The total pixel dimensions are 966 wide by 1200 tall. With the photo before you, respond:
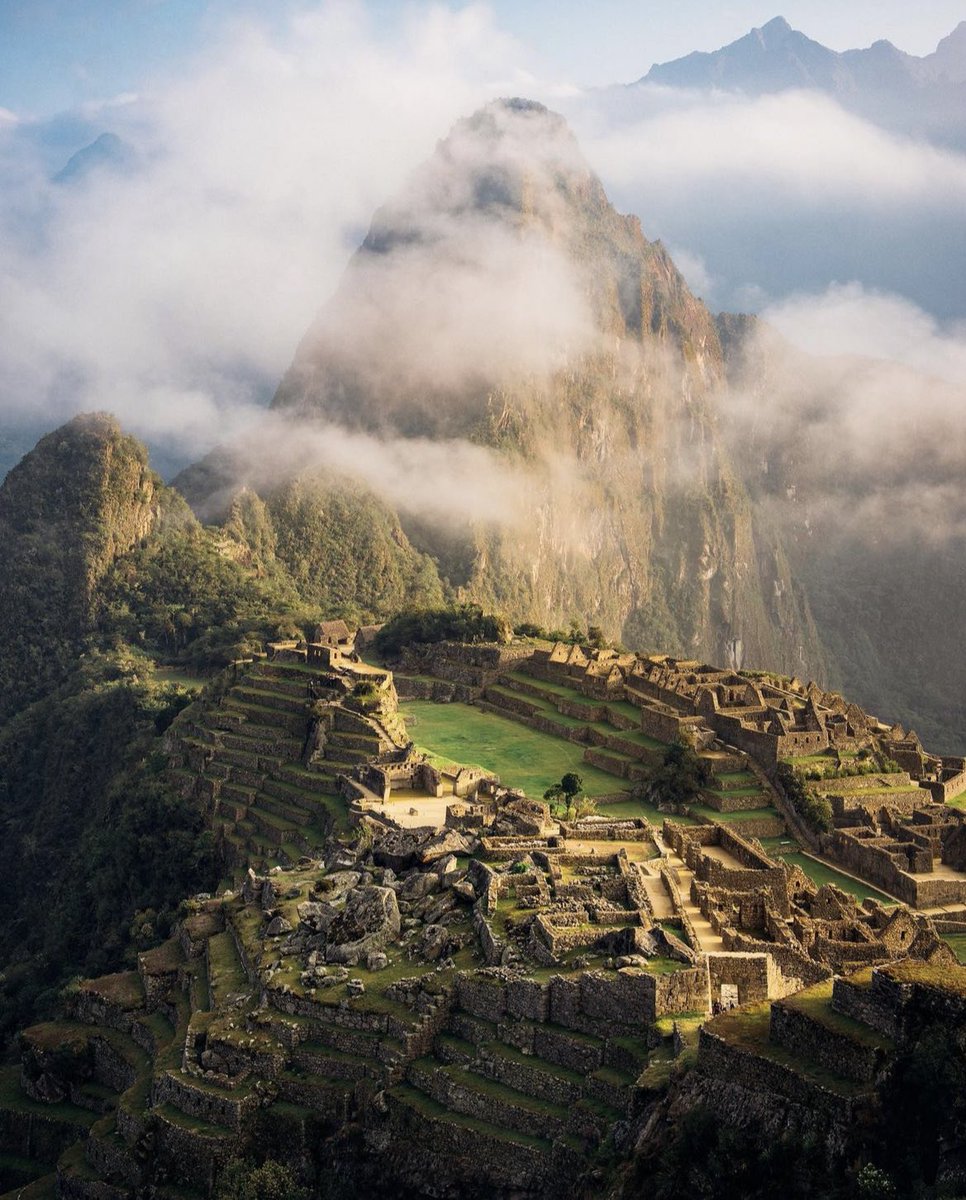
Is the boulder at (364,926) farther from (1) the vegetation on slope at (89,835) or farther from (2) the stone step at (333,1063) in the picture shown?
(1) the vegetation on slope at (89,835)

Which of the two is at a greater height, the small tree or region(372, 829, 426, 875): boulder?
the small tree

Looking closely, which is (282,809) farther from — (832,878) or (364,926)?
(364,926)

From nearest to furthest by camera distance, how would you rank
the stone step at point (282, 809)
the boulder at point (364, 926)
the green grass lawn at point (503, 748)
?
the boulder at point (364, 926)
the stone step at point (282, 809)
the green grass lawn at point (503, 748)

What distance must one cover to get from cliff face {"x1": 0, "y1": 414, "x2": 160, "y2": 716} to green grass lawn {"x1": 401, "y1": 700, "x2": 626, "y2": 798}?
36.3 metres

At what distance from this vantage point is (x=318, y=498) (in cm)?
13850

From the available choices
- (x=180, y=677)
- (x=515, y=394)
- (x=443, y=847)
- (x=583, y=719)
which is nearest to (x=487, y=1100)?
(x=443, y=847)

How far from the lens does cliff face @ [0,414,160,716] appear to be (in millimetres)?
102625

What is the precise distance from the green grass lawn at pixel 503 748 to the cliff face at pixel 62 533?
36.3m

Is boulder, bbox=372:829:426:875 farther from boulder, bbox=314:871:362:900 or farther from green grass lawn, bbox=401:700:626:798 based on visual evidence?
green grass lawn, bbox=401:700:626:798

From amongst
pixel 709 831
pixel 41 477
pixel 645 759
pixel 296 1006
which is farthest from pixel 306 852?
pixel 41 477

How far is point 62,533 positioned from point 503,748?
192 feet

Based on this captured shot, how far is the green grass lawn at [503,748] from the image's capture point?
56.9 metres

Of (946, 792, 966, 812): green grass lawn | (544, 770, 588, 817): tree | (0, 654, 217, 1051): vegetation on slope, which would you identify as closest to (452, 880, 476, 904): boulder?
(0, 654, 217, 1051): vegetation on slope

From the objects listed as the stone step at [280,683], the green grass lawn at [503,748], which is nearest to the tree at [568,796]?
the green grass lawn at [503,748]
